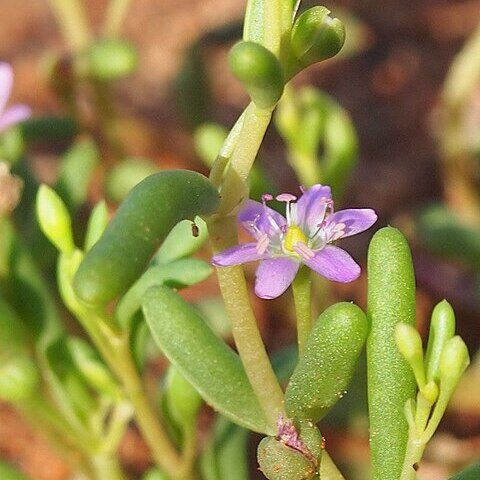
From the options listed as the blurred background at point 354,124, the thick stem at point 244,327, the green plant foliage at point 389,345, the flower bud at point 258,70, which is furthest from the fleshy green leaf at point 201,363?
the blurred background at point 354,124

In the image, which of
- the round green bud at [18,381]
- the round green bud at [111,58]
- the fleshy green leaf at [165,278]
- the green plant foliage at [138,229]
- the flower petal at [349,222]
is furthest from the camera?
the round green bud at [111,58]

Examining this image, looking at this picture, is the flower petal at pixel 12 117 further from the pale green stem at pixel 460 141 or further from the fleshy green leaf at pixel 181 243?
the pale green stem at pixel 460 141

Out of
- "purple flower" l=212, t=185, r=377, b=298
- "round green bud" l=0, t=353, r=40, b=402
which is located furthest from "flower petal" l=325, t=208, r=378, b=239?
"round green bud" l=0, t=353, r=40, b=402

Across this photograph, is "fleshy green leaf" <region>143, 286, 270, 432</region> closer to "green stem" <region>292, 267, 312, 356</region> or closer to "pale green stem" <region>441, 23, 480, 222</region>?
"green stem" <region>292, 267, 312, 356</region>

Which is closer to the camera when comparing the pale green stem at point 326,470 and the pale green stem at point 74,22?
the pale green stem at point 326,470

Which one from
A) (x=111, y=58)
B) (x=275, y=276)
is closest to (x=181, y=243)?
(x=275, y=276)

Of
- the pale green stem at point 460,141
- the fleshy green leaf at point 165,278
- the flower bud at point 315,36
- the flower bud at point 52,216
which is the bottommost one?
the pale green stem at point 460,141

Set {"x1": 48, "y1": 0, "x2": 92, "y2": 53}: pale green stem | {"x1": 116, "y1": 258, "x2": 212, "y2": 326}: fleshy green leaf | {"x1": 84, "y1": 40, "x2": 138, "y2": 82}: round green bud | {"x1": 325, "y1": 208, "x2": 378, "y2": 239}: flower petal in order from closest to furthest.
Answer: {"x1": 325, "y1": 208, "x2": 378, "y2": 239}: flower petal
{"x1": 116, "y1": 258, "x2": 212, "y2": 326}: fleshy green leaf
{"x1": 84, "y1": 40, "x2": 138, "y2": 82}: round green bud
{"x1": 48, "y1": 0, "x2": 92, "y2": 53}: pale green stem
